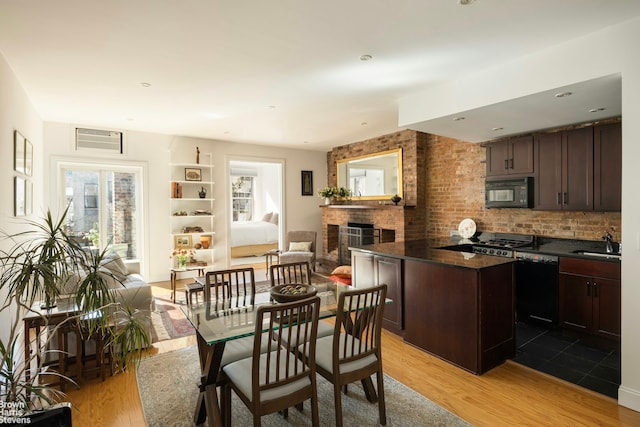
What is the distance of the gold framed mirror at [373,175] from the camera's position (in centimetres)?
620

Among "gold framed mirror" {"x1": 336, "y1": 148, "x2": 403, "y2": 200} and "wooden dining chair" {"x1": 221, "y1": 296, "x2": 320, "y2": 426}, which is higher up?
"gold framed mirror" {"x1": 336, "y1": 148, "x2": 403, "y2": 200}

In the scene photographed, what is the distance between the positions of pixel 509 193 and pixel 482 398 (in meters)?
2.83

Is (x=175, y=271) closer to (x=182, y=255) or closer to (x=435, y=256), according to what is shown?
(x=182, y=255)

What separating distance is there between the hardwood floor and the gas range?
4.90 feet

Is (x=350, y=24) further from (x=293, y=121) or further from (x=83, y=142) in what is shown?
(x=83, y=142)

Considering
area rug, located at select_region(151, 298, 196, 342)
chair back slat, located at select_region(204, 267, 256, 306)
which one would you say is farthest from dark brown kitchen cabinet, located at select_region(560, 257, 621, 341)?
area rug, located at select_region(151, 298, 196, 342)

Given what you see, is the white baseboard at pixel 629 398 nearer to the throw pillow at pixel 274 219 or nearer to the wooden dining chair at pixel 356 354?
the wooden dining chair at pixel 356 354

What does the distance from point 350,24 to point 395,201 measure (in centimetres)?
380

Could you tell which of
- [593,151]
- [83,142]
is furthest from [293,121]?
[593,151]

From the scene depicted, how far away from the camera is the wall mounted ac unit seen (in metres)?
5.47

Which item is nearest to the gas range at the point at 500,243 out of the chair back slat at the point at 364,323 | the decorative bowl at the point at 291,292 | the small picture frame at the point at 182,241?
the chair back slat at the point at 364,323

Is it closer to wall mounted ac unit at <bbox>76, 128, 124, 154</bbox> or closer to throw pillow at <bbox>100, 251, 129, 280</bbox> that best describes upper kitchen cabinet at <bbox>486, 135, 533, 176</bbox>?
throw pillow at <bbox>100, 251, 129, 280</bbox>

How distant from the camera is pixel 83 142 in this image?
5492 mm

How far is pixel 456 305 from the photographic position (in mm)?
2990
